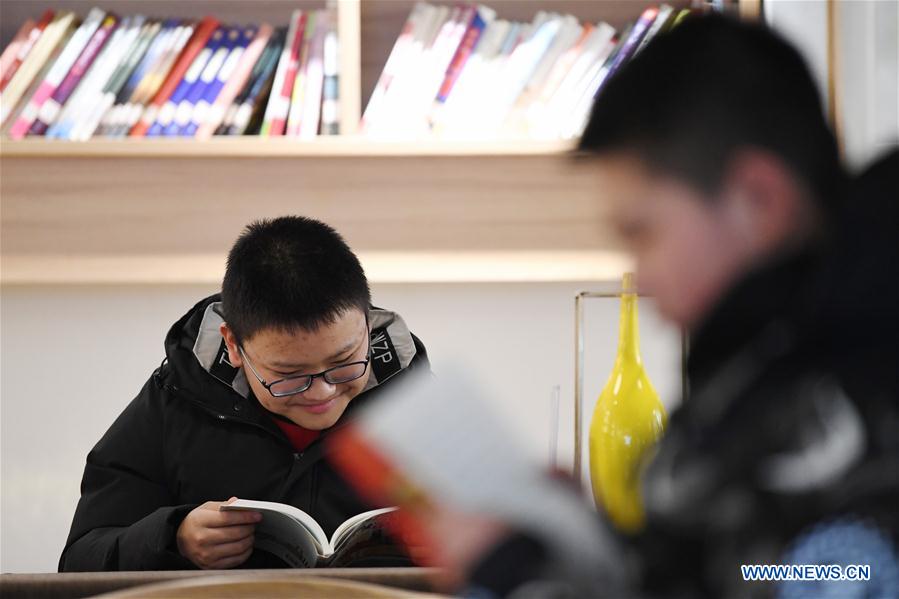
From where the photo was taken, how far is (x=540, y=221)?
2.14 m

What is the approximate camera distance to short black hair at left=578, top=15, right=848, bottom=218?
698mm

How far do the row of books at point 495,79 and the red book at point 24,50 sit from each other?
72cm

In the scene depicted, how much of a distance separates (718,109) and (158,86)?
64.3 inches

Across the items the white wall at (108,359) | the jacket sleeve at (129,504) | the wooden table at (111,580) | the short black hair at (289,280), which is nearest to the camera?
the wooden table at (111,580)

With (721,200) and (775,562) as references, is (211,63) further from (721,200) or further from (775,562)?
(775,562)

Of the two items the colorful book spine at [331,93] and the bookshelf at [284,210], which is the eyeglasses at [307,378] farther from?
the colorful book spine at [331,93]

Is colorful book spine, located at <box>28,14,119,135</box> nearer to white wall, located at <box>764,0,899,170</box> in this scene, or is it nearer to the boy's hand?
the boy's hand

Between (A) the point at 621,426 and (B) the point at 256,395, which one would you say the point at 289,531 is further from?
(A) the point at 621,426

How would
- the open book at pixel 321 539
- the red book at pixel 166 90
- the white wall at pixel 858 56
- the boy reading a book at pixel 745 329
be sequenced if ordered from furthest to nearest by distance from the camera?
1. the red book at pixel 166 90
2. the white wall at pixel 858 56
3. the open book at pixel 321 539
4. the boy reading a book at pixel 745 329

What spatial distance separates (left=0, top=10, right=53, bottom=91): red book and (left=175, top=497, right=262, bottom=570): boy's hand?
46.8 inches

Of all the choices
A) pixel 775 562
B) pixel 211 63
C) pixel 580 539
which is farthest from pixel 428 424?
pixel 211 63

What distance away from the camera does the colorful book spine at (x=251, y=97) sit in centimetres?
208

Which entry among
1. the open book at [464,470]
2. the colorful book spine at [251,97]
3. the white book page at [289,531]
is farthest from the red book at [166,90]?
the open book at [464,470]

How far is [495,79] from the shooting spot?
2088 mm
